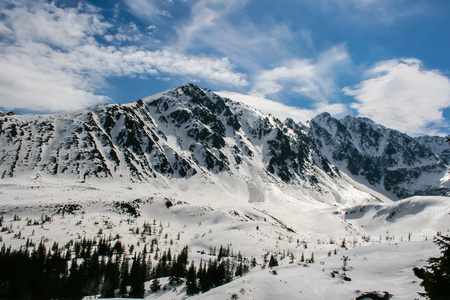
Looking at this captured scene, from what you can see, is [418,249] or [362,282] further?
[418,249]

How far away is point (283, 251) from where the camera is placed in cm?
16738

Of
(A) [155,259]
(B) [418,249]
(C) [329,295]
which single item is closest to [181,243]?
(A) [155,259]

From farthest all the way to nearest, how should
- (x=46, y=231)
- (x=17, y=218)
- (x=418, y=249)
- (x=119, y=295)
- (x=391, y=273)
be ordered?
(x=17, y=218), (x=46, y=231), (x=119, y=295), (x=418, y=249), (x=391, y=273)

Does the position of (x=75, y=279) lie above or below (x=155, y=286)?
above

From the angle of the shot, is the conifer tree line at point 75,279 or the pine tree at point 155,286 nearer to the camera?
the conifer tree line at point 75,279

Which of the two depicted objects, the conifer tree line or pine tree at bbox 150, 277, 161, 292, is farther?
pine tree at bbox 150, 277, 161, 292

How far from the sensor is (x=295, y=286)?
144 ft

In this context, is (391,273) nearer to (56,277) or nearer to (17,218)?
(56,277)

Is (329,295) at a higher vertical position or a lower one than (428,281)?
lower

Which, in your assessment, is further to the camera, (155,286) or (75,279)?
(155,286)

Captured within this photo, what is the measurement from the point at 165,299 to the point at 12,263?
159 feet

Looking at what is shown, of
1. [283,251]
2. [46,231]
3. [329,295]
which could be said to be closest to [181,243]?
[283,251]

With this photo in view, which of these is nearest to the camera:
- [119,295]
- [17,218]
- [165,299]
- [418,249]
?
[418,249]

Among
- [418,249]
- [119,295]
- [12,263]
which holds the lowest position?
[119,295]
